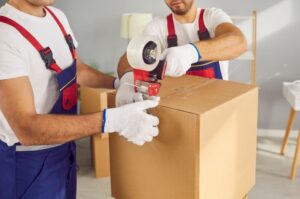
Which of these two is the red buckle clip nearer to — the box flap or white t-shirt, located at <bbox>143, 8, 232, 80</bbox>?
the box flap

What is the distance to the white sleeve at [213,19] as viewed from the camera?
161 cm

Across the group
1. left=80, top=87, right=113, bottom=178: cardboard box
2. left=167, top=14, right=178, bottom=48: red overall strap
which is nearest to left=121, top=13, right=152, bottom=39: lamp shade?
left=80, top=87, right=113, bottom=178: cardboard box

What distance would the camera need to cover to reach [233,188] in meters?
1.17

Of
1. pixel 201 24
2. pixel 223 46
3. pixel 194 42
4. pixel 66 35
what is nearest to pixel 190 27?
pixel 201 24

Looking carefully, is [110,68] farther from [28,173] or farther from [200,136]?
[200,136]

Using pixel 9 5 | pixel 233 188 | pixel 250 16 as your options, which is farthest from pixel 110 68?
pixel 233 188

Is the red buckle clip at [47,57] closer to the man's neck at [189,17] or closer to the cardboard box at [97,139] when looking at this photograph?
the man's neck at [189,17]

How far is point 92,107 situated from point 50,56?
5.34 feet

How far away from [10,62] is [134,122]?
1.34ft

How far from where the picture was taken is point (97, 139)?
287 cm

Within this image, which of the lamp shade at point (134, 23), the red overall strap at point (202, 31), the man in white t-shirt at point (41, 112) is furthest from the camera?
the lamp shade at point (134, 23)

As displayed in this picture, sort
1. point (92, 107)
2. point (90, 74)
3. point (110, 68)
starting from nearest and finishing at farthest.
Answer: point (90, 74) → point (92, 107) → point (110, 68)

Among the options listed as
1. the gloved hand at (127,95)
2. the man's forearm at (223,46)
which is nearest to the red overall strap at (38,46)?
the gloved hand at (127,95)

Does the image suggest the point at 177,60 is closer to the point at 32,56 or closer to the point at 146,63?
the point at 146,63
